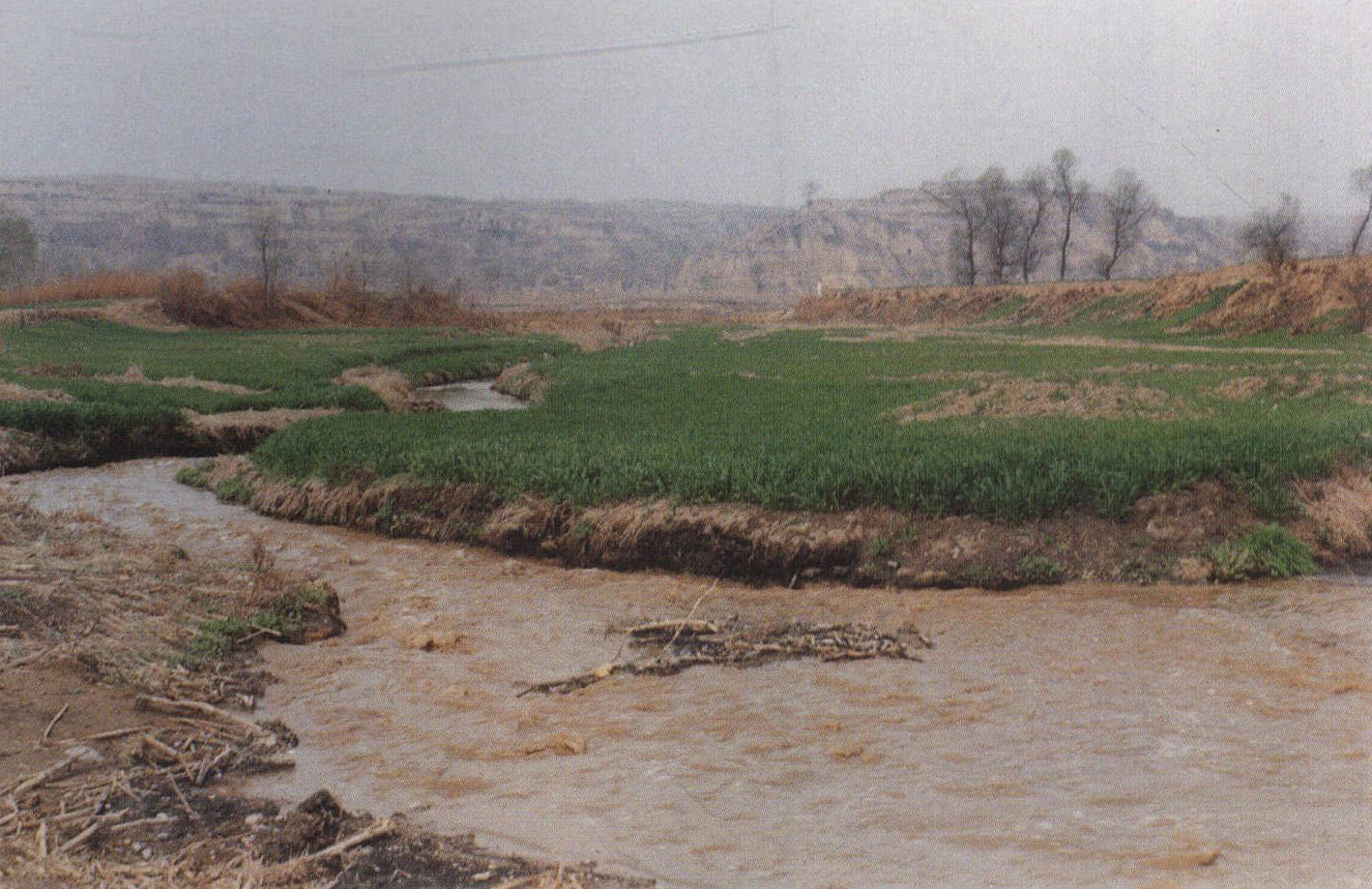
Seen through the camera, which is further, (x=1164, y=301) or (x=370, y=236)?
(x=370, y=236)

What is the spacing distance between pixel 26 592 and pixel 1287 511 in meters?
10.4

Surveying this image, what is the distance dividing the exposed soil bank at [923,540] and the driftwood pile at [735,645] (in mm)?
1552

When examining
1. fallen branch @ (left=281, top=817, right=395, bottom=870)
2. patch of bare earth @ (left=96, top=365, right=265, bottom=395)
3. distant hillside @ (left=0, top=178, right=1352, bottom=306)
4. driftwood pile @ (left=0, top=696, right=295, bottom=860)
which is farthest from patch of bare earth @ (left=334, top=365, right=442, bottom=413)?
distant hillside @ (left=0, top=178, right=1352, bottom=306)

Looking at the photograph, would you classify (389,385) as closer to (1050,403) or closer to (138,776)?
(1050,403)

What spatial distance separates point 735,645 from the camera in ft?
26.3

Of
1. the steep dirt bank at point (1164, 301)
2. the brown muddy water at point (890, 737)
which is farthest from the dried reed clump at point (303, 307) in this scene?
the brown muddy water at point (890, 737)

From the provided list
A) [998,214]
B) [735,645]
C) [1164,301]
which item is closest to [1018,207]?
[998,214]

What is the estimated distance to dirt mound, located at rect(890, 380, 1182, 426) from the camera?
14398 mm

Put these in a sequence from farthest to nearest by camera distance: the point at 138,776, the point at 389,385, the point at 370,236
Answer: the point at 370,236 → the point at 389,385 → the point at 138,776

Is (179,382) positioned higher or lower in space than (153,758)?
higher

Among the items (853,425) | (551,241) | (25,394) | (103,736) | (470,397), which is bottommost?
(470,397)

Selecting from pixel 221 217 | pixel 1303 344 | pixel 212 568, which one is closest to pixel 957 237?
pixel 1303 344

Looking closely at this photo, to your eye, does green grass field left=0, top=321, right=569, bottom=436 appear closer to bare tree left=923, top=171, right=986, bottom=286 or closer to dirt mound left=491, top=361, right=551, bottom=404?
dirt mound left=491, top=361, right=551, bottom=404

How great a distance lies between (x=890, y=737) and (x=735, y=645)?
1837 mm
